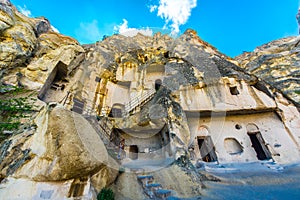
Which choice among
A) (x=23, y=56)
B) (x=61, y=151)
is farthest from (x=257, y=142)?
(x=23, y=56)

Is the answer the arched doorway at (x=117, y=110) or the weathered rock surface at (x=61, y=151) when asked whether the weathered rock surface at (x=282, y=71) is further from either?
the weathered rock surface at (x=61, y=151)

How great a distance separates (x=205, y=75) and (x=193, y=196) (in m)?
9.94

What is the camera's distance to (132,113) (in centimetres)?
1038

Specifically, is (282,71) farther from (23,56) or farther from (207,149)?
(23,56)

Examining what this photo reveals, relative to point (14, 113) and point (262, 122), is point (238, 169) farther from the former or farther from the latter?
point (14, 113)

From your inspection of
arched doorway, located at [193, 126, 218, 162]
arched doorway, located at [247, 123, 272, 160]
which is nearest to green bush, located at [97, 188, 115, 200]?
arched doorway, located at [193, 126, 218, 162]

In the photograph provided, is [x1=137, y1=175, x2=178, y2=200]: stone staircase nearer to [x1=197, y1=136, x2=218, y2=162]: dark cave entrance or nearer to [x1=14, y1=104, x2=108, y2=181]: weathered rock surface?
[x1=14, y1=104, x2=108, y2=181]: weathered rock surface

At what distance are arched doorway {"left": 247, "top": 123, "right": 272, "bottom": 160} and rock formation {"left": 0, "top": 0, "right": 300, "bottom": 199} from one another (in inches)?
2.9

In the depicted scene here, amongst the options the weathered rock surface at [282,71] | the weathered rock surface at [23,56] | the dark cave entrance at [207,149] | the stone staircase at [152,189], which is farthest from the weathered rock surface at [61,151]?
the weathered rock surface at [282,71]

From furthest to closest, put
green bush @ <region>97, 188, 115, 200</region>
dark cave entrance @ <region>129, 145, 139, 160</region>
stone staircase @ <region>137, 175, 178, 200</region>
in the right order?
1. dark cave entrance @ <region>129, 145, 139, 160</region>
2. stone staircase @ <region>137, 175, 178, 200</region>
3. green bush @ <region>97, 188, 115, 200</region>

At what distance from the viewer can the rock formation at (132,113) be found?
3.50 metres

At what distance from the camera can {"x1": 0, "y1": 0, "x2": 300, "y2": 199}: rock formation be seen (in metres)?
3.50

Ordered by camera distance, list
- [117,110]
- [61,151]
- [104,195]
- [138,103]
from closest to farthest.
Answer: [61,151]
[104,195]
[138,103]
[117,110]

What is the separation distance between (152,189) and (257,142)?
11.4 metres
